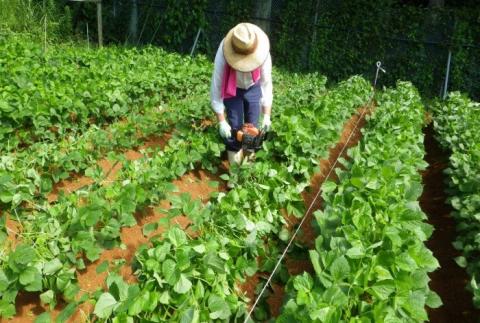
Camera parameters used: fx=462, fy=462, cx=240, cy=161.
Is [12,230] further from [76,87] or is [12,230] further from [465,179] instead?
[465,179]

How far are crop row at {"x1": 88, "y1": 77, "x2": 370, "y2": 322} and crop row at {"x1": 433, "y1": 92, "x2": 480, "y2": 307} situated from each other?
1222 mm

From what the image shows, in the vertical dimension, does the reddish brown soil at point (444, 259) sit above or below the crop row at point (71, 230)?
below

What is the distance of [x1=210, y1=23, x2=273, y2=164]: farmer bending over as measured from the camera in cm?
389

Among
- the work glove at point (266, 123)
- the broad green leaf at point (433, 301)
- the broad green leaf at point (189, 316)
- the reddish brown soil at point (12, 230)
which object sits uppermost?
the work glove at point (266, 123)

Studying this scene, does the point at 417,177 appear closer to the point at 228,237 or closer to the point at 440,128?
the point at 228,237

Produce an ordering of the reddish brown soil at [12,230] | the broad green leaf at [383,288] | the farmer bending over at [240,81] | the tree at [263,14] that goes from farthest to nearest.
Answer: the tree at [263,14] < the farmer bending over at [240,81] < the reddish brown soil at [12,230] < the broad green leaf at [383,288]

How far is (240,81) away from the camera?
13.7ft

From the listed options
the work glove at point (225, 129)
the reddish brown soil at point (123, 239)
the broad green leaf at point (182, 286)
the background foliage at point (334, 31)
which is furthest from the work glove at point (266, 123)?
the background foliage at point (334, 31)

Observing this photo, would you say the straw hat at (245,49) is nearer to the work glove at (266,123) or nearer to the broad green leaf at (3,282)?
the work glove at (266,123)

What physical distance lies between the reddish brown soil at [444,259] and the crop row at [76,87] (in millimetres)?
3552

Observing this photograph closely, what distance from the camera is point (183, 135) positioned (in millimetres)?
4648

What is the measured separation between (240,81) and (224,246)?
197 cm

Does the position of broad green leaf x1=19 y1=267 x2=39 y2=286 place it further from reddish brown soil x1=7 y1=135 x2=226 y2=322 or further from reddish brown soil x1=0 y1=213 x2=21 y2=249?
reddish brown soil x1=0 y1=213 x2=21 y2=249

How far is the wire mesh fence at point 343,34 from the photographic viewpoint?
11.1m
